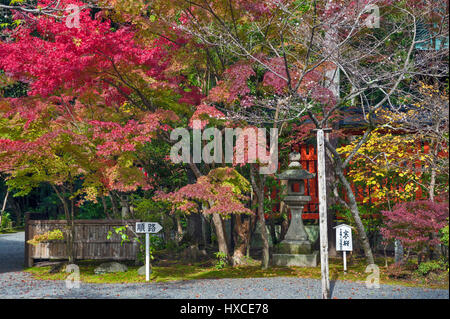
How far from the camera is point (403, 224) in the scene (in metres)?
10.9

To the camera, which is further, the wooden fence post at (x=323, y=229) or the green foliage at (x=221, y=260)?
the green foliage at (x=221, y=260)

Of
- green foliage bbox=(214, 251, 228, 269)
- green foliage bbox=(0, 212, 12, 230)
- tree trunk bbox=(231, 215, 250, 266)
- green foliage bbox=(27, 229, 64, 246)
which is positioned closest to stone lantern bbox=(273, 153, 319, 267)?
tree trunk bbox=(231, 215, 250, 266)

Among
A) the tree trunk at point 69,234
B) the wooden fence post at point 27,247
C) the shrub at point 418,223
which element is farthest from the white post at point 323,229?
the wooden fence post at point 27,247

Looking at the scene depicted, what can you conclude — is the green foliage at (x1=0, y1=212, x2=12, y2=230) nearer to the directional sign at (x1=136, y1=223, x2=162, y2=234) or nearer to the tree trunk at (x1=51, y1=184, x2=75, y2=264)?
the tree trunk at (x1=51, y1=184, x2=75, y2=264)

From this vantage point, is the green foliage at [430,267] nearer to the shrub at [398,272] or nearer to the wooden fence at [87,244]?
the shrub at [398,272]

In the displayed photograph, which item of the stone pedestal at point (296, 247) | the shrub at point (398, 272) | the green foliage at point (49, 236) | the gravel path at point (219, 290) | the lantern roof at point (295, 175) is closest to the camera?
the gravel path at point (219, 290)

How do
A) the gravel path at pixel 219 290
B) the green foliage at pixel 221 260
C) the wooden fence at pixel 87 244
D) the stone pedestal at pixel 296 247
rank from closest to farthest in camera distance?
the gravel path at pixel 219 290, the green foliage at pixel 221 260, the stone pedestal at pixel 296 247, the wooden fence at pixel 87 244

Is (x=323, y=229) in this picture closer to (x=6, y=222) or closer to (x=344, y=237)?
(x=344, y=237)

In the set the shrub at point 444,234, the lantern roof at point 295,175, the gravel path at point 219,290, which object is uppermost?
the lantern roof at point 295,175

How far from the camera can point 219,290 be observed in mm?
10125

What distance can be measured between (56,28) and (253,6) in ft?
15.9

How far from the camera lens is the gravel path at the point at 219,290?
30.9 ft

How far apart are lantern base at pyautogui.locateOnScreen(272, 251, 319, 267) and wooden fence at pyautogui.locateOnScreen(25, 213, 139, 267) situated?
4.26 metres

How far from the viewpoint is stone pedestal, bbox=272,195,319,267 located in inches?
538
